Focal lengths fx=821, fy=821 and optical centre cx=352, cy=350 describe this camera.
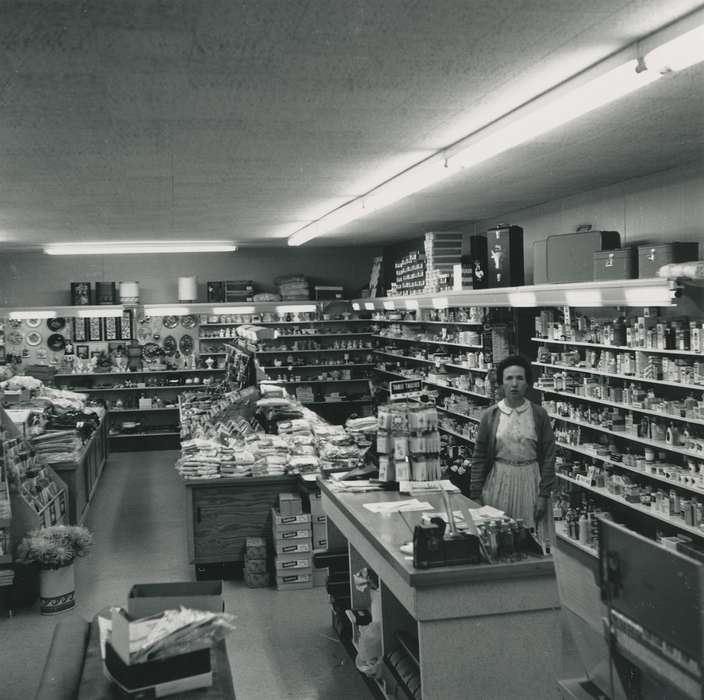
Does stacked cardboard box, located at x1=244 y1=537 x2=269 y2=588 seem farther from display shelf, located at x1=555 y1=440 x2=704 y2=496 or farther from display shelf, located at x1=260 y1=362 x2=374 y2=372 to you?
display shelf, located at x1=260 y1=362 x2=374 y2=372

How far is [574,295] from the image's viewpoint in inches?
279

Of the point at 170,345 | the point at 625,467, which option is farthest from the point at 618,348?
the point at 170,345

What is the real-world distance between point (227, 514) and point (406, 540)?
3.28m

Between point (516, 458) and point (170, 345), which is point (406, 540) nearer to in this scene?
point (516, 458)

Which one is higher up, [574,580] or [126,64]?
[126,64]

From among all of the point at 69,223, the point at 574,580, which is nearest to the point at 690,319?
the point at 574,580

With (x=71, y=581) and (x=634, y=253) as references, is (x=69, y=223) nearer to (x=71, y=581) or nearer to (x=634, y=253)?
(x=71, y=581)

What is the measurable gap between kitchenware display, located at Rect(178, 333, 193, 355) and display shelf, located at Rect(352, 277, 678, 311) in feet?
19.6

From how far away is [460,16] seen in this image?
318 centimetres

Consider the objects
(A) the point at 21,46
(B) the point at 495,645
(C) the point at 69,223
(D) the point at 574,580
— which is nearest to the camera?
(D) the point at 574,580

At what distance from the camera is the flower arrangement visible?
6223 millimetres

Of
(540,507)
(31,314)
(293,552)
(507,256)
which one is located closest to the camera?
(540,507)

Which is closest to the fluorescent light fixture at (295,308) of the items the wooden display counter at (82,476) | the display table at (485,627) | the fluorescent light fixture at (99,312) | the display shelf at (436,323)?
the display shelf at (436,323)

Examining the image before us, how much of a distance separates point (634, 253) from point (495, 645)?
4085 millimetres
